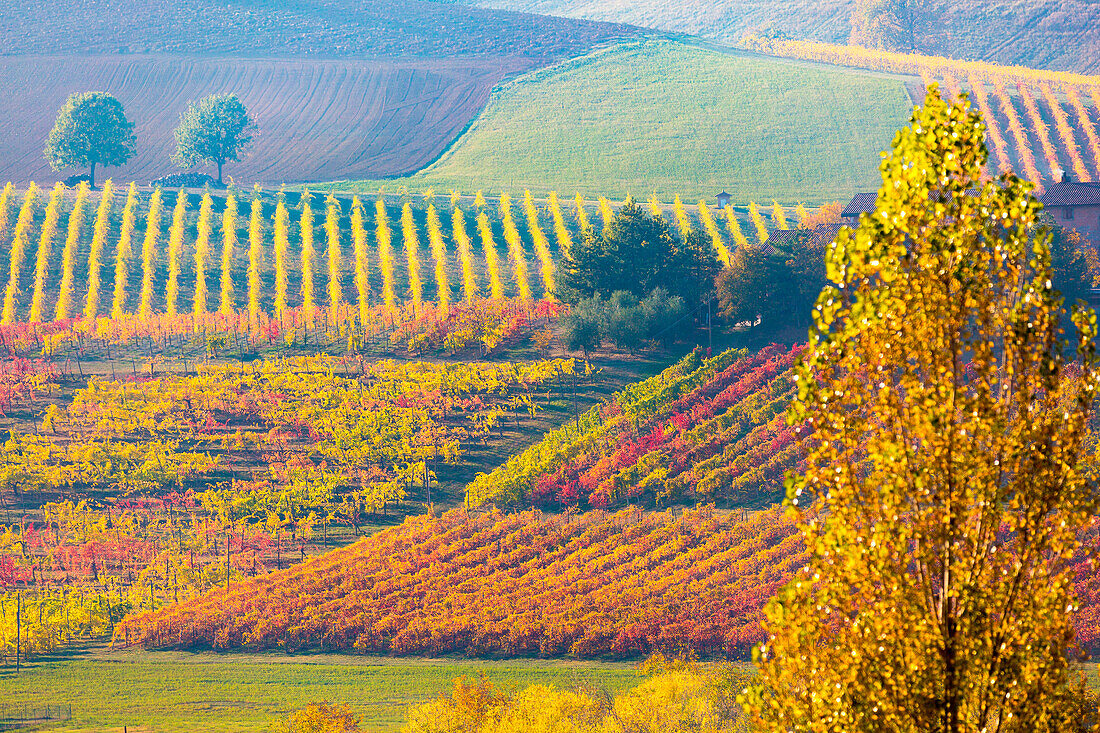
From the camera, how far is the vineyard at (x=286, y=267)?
173 feet

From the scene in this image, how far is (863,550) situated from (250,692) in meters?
22.9

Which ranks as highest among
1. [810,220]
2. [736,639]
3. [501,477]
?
[810,220]

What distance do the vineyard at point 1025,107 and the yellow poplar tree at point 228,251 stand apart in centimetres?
4586

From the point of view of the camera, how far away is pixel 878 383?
30.7 ft

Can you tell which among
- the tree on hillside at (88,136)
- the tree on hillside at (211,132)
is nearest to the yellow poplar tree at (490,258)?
the tree on hillside at (211,132)

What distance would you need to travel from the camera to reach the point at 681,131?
3671 inches

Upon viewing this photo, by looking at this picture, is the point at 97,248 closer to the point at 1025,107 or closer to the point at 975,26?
the point at 1025,107

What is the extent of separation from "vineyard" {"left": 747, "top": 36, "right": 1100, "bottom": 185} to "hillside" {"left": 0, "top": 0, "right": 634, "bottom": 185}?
94.2 ft

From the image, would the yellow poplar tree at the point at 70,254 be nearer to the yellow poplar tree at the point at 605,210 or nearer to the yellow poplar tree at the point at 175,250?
the yellow poplar tree at the point at 175,250

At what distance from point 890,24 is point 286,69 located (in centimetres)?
8380

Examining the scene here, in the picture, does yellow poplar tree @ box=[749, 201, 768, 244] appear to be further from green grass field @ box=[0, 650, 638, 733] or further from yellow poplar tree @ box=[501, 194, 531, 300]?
green grass field @ box=[0, 650, 638, 733]

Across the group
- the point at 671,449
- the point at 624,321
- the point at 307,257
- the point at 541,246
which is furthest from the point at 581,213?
the point at 671,449

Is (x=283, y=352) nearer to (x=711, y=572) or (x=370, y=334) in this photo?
(x=370, y=334)

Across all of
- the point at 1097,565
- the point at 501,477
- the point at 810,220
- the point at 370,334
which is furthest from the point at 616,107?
the point at 1097,565
